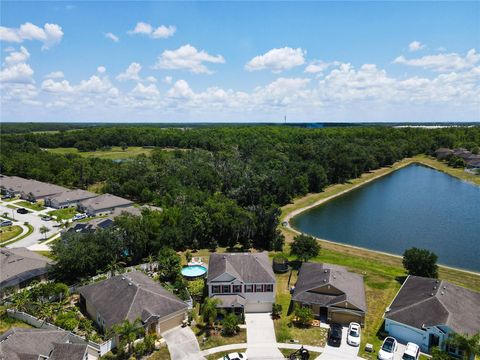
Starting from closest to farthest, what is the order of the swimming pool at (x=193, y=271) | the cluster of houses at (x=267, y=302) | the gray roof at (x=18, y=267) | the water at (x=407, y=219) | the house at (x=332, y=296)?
the cluster of houses at (x=267, y=302) < the house at (x=332, y=296) < the gray roof at (x=18, y=267) < the swimming pool at (x=193, y=271) < the water at (x=407, y=219)

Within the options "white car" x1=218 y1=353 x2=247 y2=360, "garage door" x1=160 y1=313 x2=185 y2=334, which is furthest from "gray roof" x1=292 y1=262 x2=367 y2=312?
"garage door" x1=160 y1=313 x2=185 y2=334

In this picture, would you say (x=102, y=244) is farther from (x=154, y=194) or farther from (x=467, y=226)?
(x=467, y=226)

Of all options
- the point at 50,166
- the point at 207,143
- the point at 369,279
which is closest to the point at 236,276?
the point at 369,279

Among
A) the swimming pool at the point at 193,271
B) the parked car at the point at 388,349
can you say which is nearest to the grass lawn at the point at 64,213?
the swimming pool at the point at 193,271

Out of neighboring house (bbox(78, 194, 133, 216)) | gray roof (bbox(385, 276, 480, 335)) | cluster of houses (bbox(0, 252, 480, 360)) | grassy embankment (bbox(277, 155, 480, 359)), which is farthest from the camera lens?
neighboring house (bbox(78, 194, 133, 216))

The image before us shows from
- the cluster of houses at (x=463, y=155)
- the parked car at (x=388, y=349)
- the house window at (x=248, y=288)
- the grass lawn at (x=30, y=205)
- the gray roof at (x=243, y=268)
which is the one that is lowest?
the grass lawn at (x=30, y=205)

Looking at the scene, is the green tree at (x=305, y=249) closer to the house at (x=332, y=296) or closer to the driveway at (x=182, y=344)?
the house at (x=332, y=296)

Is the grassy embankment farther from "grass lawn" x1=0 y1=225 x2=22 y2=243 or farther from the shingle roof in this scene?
"grass lawn" x1=0 y1=225 x2=22 y2=243
